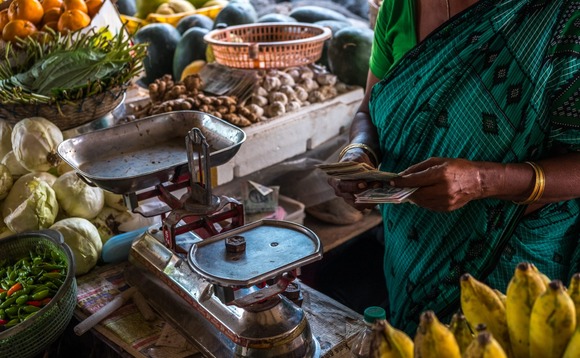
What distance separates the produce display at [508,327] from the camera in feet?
2.64

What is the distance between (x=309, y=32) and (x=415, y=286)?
183 centimetres

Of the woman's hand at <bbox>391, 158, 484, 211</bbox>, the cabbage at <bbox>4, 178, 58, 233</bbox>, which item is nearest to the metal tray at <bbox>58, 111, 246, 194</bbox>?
the cabbage at <bbox>4, 178, 58, 233</bbox>

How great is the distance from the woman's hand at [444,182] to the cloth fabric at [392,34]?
19.2 inches

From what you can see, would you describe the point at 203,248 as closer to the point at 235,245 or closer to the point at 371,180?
the point at 235,245

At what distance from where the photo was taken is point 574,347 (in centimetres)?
79

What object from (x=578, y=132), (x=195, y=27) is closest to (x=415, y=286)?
(x=578, y=132)

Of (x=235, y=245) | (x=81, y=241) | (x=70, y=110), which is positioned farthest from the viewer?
(x=70, y=110)

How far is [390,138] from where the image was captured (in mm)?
1771

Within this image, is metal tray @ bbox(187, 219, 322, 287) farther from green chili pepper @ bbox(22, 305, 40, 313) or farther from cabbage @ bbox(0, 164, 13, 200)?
cabbage @ bbox(0, 164, 13, 200)

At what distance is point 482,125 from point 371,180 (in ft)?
1.05

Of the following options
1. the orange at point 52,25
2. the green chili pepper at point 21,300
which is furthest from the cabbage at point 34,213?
the orange at point 52,25

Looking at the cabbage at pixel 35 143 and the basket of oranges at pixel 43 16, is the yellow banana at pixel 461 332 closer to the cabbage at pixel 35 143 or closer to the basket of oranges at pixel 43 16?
the cabbage at pixel 35 143

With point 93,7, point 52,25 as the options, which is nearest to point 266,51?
point 93,7

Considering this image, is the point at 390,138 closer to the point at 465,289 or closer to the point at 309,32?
the point at 465,289
